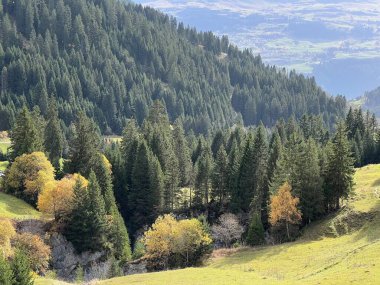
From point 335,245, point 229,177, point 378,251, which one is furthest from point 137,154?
point 378,251

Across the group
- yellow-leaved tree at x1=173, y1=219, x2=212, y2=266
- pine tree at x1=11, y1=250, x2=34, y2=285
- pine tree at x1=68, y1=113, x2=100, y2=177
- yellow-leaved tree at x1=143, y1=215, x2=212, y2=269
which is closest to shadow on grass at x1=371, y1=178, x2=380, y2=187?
yellow-leaved tree at x1=143, y1=215, x2=212, y2=269

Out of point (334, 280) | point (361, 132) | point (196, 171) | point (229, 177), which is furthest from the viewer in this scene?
point (361, 132)

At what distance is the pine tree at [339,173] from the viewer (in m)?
79.2

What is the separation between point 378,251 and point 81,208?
49971 millimetres

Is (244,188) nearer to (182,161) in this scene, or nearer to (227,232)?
(227,232)

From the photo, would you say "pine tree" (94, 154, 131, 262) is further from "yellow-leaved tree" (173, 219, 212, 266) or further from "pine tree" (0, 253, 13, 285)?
"pine tree" (0, 253, 13, 285)

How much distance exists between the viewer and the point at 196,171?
4454 inches

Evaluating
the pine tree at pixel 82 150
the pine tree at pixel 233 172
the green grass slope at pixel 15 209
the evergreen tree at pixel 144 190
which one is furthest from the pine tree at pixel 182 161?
the green grass slope at pixel 15 209

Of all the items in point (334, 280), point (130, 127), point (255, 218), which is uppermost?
point (130, 127)

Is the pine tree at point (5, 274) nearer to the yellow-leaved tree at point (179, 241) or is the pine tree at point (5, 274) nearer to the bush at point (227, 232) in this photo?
the yellow-leaved tree at point (179, 241)

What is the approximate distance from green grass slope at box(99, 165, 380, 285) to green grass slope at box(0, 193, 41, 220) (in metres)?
31.3

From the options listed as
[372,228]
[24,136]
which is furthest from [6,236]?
[372,228]

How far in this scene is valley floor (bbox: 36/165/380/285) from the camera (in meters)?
50.4

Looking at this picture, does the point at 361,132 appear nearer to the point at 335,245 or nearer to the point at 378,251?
the point at 335,245
